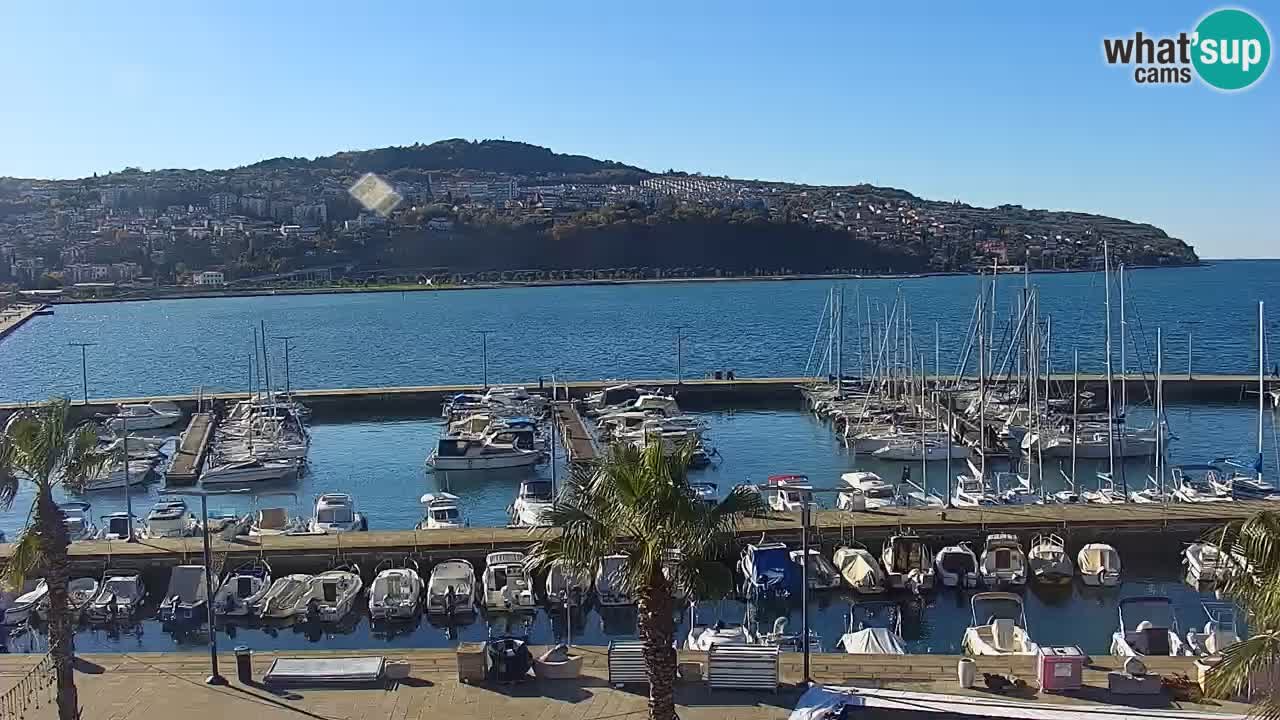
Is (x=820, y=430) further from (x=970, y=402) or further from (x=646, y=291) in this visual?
(x=646, y=291)

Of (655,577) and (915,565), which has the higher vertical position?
(655,577)

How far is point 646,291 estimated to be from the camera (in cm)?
18112

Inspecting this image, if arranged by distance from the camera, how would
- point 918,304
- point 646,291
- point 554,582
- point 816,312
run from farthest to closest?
point 646,291 → point 918,304 → point 816,312 → point 554,582

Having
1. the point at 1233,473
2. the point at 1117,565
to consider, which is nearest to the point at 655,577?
the point at 1117,565

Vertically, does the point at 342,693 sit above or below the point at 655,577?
below

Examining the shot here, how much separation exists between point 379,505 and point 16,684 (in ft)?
67.3

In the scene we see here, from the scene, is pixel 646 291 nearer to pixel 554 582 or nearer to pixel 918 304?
pixel 918 304

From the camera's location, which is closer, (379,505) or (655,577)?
(655,577)

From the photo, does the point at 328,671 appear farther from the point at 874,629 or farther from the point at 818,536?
the point at 818,536

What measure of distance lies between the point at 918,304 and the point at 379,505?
11187 centimetres

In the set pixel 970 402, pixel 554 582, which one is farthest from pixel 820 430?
pixel 554 582

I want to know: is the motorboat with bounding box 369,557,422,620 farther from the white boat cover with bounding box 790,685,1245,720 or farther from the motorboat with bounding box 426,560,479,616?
the white boat cover with bounding box 790,685,1245,720

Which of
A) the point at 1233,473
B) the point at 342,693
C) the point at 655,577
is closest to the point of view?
the point at 655,577

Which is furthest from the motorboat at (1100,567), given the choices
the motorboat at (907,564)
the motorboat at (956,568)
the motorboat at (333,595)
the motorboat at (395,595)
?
the motorboat at (333,595)
